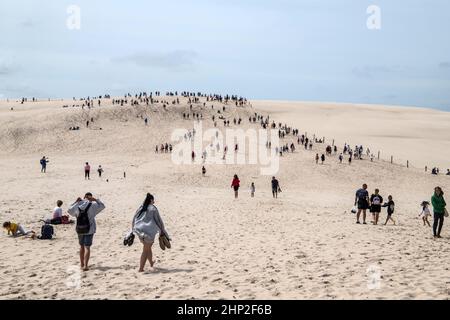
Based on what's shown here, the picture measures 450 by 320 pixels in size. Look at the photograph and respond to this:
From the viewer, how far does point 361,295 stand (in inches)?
287

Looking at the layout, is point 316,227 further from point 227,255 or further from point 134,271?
point 134,271

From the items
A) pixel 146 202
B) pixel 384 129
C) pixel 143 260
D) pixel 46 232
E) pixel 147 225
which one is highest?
pixel 384 129

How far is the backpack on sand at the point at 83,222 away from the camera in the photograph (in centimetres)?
961

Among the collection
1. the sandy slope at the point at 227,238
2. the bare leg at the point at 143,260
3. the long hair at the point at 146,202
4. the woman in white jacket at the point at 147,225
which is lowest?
the sandy slope at the point at 227,238

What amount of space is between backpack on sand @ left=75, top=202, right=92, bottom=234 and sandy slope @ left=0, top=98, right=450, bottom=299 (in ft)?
3.22

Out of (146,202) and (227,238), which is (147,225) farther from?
(227,238)

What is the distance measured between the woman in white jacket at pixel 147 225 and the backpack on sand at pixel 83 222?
115cm

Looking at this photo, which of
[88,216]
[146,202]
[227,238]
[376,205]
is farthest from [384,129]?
[88,216]

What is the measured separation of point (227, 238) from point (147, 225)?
15.3 ft

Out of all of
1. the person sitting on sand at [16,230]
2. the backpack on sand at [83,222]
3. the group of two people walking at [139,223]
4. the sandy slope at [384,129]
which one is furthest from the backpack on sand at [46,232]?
the sandy slope at [384,129]

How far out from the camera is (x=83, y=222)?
963 cm

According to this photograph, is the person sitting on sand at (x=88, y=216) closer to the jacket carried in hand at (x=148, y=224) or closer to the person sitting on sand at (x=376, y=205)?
the jacket carried in hand at (x=148, y=224)

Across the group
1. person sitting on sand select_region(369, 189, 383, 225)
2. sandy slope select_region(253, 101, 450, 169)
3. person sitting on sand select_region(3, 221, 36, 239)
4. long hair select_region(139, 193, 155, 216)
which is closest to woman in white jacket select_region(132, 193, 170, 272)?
long hair select_region(139, 193, 155, 216)

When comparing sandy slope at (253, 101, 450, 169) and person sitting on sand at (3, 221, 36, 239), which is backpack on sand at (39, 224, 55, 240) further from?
sandy slope at (253, 101, 450, 169)
